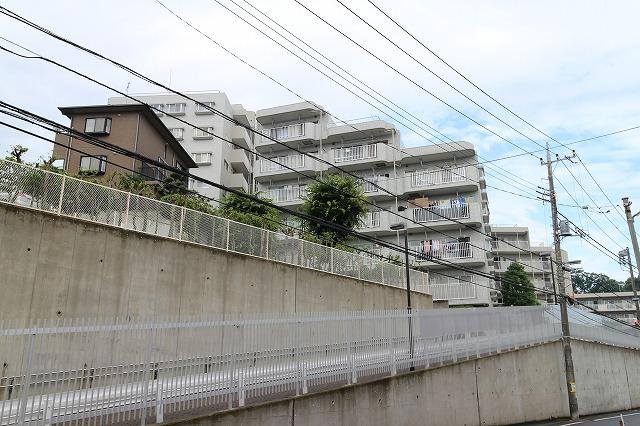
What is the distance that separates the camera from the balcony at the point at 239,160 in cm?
4441

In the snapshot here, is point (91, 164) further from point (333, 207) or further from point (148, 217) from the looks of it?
point (148, 217)

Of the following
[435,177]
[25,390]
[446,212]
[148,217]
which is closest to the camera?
[25,390]

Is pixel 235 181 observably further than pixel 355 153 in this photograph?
Yes

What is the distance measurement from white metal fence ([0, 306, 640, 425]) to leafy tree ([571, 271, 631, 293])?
107996mm

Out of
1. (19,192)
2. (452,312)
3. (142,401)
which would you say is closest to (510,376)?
(452,312)

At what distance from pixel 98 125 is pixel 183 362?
23768 mm

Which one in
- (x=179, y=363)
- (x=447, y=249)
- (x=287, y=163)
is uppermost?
(x=287, y=163)

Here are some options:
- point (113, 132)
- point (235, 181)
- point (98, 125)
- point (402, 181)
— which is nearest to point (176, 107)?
point (235, 181)

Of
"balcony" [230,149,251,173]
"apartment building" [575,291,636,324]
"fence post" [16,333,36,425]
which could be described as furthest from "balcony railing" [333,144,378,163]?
"apartment building" [575,291,636,324]

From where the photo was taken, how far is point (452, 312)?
1456 cm

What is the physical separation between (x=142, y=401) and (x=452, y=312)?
34.2 feet

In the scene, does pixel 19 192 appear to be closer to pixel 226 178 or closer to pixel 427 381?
pixel 427 381

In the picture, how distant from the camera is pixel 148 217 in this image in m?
12.9

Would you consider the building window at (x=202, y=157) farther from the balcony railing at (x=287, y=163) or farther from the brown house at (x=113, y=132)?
the brown house at (x=113, y=132)
